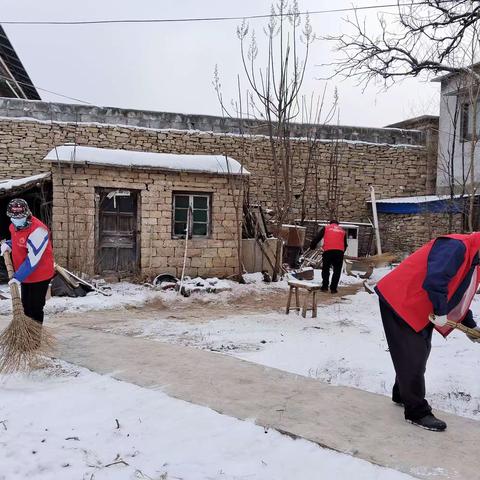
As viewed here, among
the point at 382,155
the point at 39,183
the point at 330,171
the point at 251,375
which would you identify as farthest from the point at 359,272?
the point at 251,375

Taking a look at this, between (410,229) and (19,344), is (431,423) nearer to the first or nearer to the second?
(19,344)

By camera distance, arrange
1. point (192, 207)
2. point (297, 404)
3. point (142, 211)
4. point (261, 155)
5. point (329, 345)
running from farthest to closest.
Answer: point (261, 155), point (192, 207), point (142, 211), point (329, 345), point (297, 404)

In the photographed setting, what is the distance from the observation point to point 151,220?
36.2 ft

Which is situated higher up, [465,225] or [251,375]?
[465,225]

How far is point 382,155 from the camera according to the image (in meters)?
16.7

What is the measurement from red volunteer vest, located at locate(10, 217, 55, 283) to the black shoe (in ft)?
11.8

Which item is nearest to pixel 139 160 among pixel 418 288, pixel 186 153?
pixel 186 153

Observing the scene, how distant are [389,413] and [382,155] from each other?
561 inches

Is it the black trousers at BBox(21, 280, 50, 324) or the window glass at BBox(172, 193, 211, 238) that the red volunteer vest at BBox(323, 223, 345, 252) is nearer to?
the window glass at BBox(172, 193, 211, 238)

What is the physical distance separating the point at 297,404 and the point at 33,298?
2826 millimetres

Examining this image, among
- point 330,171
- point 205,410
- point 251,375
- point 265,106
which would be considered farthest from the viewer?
point 330,171

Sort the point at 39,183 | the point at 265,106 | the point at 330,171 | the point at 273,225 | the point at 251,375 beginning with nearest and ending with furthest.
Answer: the point at 251,375, the point at 39,183, the point at 265,106, the point at 273,225, the point at 330,171

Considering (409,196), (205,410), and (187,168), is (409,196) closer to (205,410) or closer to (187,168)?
(187,168)

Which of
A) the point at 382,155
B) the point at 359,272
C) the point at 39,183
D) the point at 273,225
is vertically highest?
the point at 382,155
